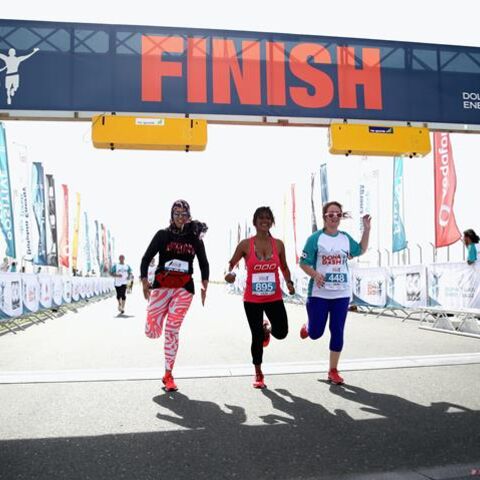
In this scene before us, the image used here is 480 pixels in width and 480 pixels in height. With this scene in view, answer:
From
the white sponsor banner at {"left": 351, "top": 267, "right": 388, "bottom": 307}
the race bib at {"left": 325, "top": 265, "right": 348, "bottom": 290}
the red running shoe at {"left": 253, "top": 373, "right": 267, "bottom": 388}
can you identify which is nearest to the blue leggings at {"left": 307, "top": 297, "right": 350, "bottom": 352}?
the race bib at {"left": 325, "top": 265, "right": 348, "bottom": 290}

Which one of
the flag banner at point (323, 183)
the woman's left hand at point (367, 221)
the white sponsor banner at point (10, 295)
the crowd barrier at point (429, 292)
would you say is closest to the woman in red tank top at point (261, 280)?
the woman's left hand at point (367, 221)

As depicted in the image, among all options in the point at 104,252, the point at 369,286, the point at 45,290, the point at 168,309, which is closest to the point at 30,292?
the point at 45,290

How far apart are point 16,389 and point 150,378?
4.64ft

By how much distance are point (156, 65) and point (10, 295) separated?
312 inches

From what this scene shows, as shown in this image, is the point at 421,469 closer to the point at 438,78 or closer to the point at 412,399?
the point at 412,399

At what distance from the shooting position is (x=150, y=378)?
18.8 feet

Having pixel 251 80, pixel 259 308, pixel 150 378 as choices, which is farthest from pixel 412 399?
pixel 251 80

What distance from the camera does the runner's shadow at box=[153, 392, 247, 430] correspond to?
12.7ft

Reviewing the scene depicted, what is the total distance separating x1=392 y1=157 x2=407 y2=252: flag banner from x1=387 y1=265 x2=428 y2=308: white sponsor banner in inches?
151

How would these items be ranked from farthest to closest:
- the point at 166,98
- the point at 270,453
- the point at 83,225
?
1. the point at 83,225
2. the point at 166,98
3. the point at 270,453

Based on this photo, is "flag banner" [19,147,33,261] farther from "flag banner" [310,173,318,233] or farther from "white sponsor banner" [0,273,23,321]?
"flag banner" [310,173,318,233]

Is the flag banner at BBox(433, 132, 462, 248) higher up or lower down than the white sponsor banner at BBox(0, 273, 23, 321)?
higher up

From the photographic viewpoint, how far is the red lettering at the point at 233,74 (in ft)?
22.2

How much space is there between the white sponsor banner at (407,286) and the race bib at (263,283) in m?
9.13
